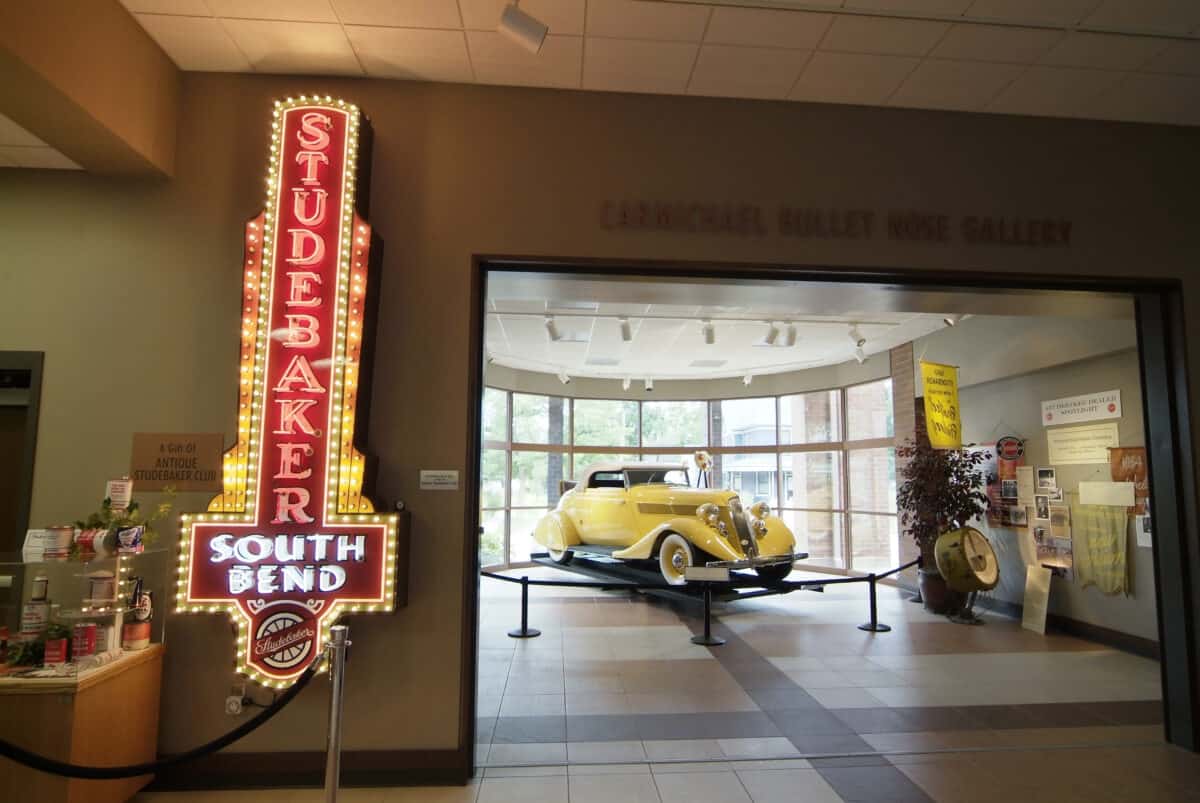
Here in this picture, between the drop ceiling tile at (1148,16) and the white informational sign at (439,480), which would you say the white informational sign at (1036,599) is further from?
the white informational sign at (439,480)

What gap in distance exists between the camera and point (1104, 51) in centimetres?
308

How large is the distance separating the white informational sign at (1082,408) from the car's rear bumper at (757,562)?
2.63m

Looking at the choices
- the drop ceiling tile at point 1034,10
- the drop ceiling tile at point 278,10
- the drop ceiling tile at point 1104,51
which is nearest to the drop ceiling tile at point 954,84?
the drop ceiling tile at point 1104,51

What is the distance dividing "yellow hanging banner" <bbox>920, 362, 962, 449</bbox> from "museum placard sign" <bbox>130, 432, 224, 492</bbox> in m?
5.98

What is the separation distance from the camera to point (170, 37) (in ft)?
9.93

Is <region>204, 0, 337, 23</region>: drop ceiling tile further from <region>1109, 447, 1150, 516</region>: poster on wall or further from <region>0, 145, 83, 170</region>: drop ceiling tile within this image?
<region>1109, 447, 1150, 516</region>: poster on wall

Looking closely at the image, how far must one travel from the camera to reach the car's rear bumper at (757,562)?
19.7 feet

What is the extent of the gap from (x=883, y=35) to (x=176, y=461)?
382 cm

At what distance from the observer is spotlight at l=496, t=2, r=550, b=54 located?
2.61m

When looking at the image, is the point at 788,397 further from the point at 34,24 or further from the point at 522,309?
the point at 34,24

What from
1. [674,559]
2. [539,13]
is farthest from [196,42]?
[674,559]

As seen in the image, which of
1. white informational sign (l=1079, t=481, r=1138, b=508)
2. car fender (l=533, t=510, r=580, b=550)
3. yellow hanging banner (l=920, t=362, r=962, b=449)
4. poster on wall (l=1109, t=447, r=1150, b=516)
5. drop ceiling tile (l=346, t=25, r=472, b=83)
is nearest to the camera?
drop ceiling tile (l=346, t=25, r=472, b=83)

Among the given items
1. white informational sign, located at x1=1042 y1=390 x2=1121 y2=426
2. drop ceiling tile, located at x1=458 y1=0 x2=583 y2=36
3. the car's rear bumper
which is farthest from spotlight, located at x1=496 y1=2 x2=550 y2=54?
white informational sign, located at x1=1042 y1=390 x2=1121 y2=426

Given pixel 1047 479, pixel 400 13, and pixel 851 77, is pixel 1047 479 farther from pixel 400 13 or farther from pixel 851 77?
pixel 400 13
